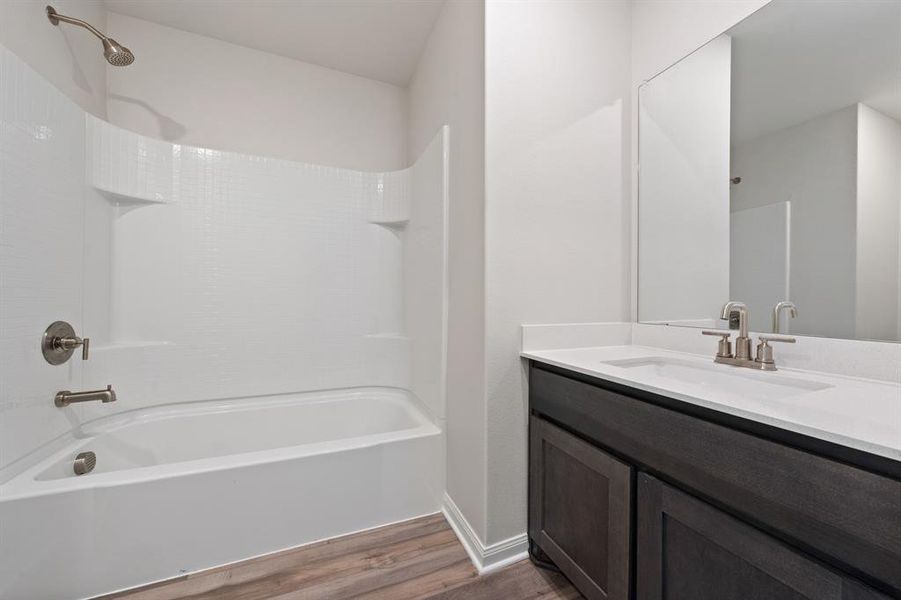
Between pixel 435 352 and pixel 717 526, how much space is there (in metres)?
1.28

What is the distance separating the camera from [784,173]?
1095 millimetres

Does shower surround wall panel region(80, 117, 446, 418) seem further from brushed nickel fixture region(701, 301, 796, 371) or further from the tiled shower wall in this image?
brushed nickel fixture region(701, 301, 796, 371)

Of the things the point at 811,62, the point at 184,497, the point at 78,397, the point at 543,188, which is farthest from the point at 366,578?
the point at 811,62

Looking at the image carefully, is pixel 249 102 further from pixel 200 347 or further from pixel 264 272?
pixel 200 347

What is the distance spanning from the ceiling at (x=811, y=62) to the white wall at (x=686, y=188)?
2.4 inches

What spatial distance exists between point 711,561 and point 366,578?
1.13 metres

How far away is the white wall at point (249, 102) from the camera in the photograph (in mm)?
1939

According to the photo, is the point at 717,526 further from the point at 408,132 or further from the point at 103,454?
the point at 408,132

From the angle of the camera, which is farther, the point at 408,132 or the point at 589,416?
the point at 408,132

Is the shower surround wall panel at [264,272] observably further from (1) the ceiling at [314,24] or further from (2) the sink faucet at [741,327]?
(2) the sink faucet at [741,327]

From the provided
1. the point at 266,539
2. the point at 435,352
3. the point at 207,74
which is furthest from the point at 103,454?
the point at 207,74

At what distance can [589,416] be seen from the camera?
105 centimetres

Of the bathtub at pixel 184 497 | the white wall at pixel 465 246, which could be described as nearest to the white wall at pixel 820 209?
the white wall at pixel 465 246

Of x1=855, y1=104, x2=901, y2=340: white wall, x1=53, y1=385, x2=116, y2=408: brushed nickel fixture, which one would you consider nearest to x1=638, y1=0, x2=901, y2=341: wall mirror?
x1=855, y1=104, x2=901, y2=340: white wall
